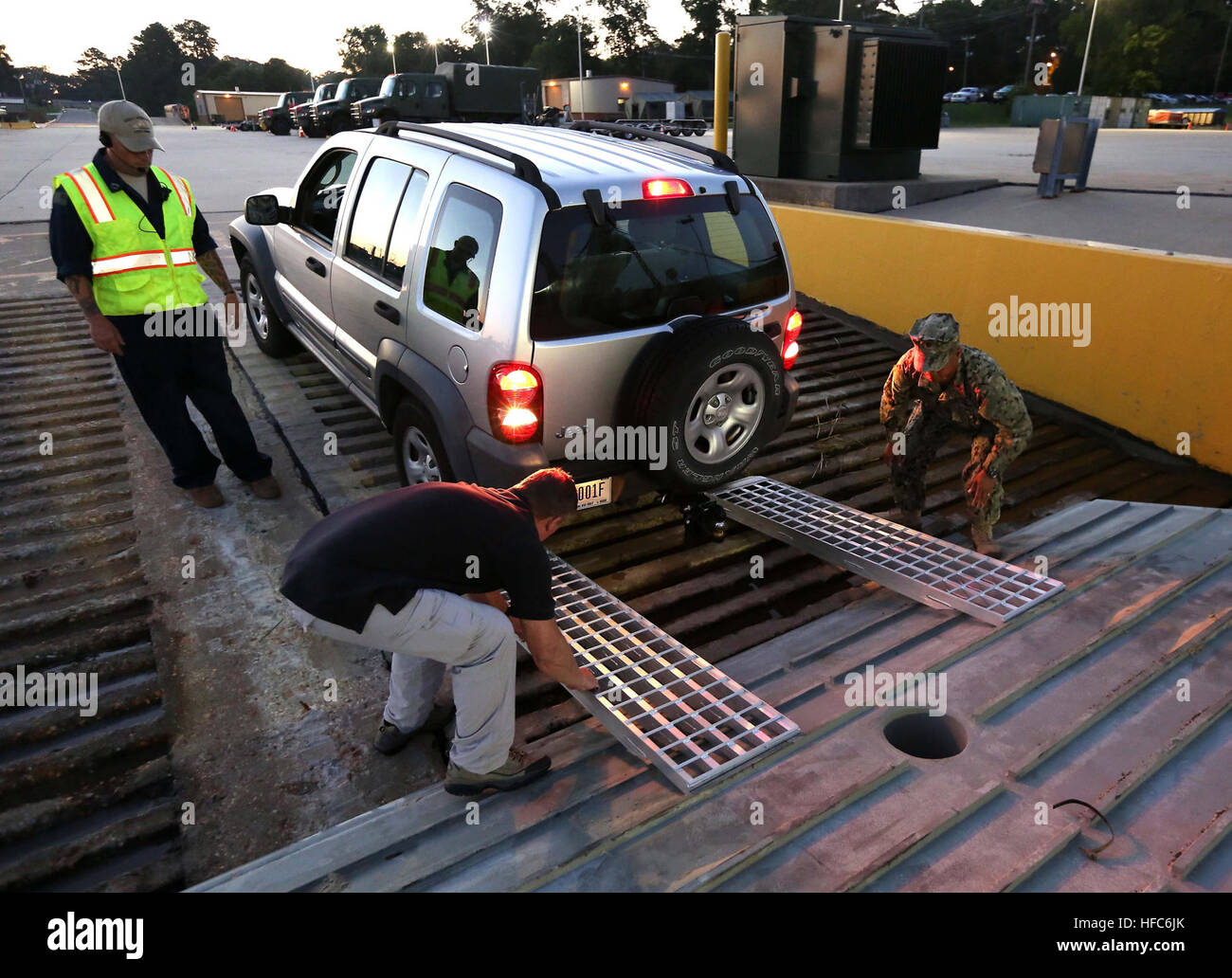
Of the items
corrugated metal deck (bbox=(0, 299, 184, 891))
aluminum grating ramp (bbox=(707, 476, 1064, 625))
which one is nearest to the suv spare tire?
aluminum grating ramp (bbox=(707, 476, 1064, 625))

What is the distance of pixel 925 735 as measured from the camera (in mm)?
2945

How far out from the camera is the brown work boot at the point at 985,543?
408 cm

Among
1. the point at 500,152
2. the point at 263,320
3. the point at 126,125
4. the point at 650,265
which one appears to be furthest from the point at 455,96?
the point at 650,265

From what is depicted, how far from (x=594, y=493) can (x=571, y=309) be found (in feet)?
2.76

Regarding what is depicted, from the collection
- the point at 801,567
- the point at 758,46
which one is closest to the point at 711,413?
the point at 801,567

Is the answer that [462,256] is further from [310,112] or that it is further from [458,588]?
[310,112]

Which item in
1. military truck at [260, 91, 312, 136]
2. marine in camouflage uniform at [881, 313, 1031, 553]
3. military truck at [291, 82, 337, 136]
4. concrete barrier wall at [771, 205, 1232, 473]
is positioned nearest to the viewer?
marine in camouflage uniform at [881, 313, 1031, 553]

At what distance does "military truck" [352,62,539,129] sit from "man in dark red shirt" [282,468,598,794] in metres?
22.8

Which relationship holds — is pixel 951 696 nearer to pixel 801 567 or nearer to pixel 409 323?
pixel 801 567

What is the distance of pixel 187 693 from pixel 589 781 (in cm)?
173

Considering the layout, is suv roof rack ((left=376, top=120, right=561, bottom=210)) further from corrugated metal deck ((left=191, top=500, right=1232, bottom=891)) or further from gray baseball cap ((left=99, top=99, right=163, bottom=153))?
corrugated metal deck ((left=191, top=500, right=1232, bottom=891))

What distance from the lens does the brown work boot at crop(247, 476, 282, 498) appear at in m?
4.54

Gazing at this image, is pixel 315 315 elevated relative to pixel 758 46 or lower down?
lower down

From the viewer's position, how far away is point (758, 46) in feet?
29.6
